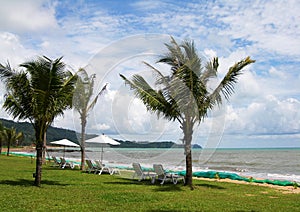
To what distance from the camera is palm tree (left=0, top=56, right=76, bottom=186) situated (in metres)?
12.3

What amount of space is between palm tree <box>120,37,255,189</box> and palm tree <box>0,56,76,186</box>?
3.18m

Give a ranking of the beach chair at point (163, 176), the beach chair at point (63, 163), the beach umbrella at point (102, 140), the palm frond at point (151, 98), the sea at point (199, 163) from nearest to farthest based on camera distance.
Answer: the palm frond at point (151, 98)
the beach chair at point (163, 176)
the sea at point (199, 163)
the beach umbrella at point (102, 140)
the beach chair at point (63, 163)

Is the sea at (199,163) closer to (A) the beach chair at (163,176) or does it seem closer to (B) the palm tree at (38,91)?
(A) the beach chair at (163,176)

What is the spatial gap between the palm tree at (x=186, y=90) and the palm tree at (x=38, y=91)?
3178 mm

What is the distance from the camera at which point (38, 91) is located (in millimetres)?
12242

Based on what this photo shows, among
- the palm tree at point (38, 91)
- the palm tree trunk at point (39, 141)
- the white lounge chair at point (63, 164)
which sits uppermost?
the palm tree at point (38, 91)

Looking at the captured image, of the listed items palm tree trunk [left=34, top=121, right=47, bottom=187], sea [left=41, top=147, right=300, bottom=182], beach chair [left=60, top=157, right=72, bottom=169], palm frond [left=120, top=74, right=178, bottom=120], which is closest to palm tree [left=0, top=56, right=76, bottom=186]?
palm tree trunk [left=34, top=121, right=47, bottom=187]

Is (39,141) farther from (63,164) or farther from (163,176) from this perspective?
(63,164)

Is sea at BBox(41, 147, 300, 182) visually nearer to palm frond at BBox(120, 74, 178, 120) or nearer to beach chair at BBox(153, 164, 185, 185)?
beach chair at BBox(153, 164, 185, 185)

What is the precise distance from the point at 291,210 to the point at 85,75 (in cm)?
1323

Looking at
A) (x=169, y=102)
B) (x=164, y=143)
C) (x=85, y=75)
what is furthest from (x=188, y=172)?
(x=85, y=75)

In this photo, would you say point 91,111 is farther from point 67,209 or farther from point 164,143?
point 67,209

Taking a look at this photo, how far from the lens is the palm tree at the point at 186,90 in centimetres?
1299

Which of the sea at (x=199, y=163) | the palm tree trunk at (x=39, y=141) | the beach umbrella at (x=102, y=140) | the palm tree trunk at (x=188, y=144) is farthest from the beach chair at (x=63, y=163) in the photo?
the palm tree trunk at (x=188, y=144)
